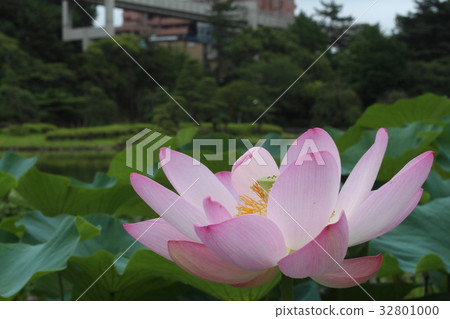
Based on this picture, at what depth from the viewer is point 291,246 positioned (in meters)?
0.17

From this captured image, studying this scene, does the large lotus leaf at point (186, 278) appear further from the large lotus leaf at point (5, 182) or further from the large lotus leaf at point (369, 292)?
the large lotus leaf at point (5, 182)

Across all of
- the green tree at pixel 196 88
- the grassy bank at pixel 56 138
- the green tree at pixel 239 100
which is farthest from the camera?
the grassy bank at pixel 56 138

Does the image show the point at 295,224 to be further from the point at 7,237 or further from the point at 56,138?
the point at 56,138

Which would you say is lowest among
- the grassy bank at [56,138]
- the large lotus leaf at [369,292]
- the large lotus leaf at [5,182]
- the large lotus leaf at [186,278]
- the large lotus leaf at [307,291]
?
the grassy bank at [56,138]

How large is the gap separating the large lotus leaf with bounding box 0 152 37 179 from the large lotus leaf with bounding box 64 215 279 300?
23 centimetres

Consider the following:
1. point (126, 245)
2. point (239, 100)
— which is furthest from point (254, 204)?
point (239, 100)

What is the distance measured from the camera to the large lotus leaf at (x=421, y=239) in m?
0.38

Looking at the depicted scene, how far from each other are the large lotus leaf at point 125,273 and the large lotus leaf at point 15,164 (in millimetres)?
235

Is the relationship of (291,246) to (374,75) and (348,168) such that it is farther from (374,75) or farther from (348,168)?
(374,75)

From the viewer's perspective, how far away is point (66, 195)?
0.64 m

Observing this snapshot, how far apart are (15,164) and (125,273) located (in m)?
0.41

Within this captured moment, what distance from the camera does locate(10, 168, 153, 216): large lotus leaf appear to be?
610 millimetres

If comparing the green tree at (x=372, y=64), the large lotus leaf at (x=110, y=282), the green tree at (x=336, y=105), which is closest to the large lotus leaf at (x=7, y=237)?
the large lotus leaf at (x=110, y=282)

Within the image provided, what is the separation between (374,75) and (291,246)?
11260 millimetres
